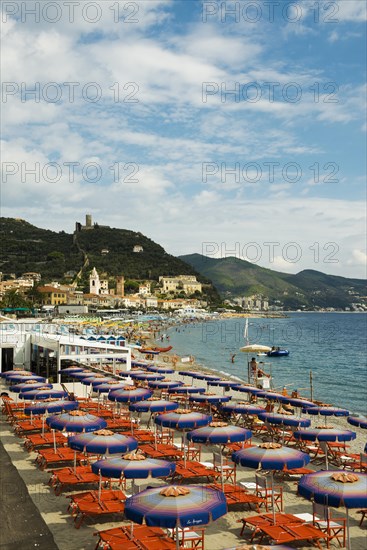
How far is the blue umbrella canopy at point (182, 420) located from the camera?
13562mm

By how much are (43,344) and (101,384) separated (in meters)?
7.65

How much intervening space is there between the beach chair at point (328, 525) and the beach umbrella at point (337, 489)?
3.46 ft

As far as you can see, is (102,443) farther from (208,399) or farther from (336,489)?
(208,399)

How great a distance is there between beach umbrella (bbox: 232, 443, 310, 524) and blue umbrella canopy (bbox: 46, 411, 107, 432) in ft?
13.2

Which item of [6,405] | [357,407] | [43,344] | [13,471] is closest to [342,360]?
[357,407]

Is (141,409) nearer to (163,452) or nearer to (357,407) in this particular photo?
(163,452)

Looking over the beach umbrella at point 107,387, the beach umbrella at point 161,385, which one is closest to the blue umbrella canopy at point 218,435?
the beach umbrella at point 107,387

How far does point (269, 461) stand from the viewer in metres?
9.86

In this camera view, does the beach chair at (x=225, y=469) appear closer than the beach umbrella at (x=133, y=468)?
No

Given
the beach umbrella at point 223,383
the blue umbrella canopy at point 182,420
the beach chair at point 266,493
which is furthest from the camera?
the beach umbrella at point 223,383

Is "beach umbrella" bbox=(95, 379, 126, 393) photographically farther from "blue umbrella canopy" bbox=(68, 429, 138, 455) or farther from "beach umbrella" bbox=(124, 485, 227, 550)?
"beach umbrella" bbox=(124, 485, 227, 550)

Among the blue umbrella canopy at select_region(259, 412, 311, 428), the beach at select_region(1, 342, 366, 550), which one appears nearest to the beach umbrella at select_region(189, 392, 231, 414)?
the blue umbrella canopy at select_region(259, 412, 311, 428)

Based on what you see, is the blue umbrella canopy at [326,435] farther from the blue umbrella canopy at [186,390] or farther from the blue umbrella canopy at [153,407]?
the blue umbrella canopy at [186,390]

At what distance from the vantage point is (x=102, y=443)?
1091 centimetres
